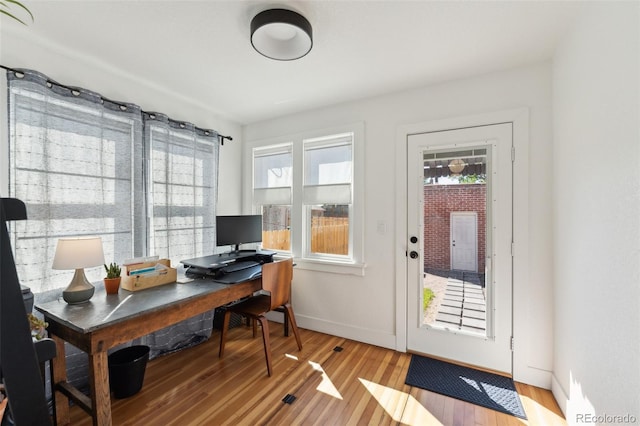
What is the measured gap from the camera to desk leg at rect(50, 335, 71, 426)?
1.72 m

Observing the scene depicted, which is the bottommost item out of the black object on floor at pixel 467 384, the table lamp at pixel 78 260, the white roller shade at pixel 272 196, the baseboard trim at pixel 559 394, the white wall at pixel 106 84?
the black object on floor at pixel 467 384

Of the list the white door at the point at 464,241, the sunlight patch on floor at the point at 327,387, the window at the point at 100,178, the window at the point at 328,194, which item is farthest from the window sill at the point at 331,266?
the window at the point at 100,178

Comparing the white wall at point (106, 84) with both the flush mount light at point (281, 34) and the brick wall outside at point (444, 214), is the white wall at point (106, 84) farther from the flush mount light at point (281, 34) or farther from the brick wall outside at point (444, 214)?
the brick wall outside at point (444, 214)

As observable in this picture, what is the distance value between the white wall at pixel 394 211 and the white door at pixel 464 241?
0.34m

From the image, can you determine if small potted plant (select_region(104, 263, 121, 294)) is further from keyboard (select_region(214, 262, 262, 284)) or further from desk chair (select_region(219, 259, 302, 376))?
desk chair (select_region(219, 259, 302, 376))

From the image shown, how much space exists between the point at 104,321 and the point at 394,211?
2.25 meters

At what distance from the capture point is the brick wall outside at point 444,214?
2352mm

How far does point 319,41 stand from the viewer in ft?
6.20

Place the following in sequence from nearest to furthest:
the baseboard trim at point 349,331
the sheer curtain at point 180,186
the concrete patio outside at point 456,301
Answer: the concrete patio outside at point 456,301 → the sheer curtain at point 180,186 → the baseboard trim at point 349,331

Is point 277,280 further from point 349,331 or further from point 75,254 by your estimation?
point 75,254

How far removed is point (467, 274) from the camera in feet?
7.88

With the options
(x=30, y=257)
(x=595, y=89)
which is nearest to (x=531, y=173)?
(x=595, y=89)

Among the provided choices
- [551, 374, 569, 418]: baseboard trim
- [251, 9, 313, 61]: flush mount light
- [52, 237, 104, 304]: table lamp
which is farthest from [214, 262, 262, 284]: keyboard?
[551, 374, 569, 418]: baseboard trim
